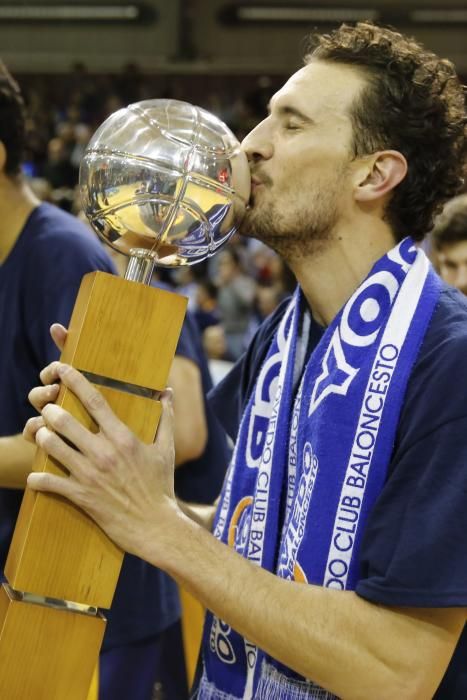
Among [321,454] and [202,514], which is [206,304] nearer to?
[202,514]

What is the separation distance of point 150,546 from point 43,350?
84 cm

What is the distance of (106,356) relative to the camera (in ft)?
4.62

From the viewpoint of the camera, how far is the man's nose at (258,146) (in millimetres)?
1755

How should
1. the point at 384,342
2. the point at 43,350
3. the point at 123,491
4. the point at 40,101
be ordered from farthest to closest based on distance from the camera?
the point at 40,101 < the point at 43,350 < the point at 384,342 < the point at 123,491

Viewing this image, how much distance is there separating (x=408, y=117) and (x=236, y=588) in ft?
3.11

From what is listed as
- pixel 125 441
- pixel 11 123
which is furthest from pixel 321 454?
pixel 11 123

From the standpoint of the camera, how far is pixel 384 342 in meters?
1.61

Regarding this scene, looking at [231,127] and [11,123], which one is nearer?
[11,123]

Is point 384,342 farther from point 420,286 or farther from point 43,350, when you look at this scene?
point 43,350

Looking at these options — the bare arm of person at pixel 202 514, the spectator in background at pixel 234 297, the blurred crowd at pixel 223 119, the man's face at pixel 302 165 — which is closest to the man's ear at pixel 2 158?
the man's face at pixel 302 165

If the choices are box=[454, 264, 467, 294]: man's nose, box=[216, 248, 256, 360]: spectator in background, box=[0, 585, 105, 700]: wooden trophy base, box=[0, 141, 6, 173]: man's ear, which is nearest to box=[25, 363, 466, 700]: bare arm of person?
box=[0, 585, 105, 700]: wooden trophy base

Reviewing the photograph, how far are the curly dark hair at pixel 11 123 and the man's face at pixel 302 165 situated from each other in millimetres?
840

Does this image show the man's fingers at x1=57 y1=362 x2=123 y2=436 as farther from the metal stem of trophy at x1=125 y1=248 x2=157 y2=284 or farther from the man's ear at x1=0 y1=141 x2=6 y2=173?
the man's ear at x1=0 y1=141 x2=6 y2=173

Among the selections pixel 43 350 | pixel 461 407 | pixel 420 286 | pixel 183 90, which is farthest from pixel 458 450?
pixel 183 90
